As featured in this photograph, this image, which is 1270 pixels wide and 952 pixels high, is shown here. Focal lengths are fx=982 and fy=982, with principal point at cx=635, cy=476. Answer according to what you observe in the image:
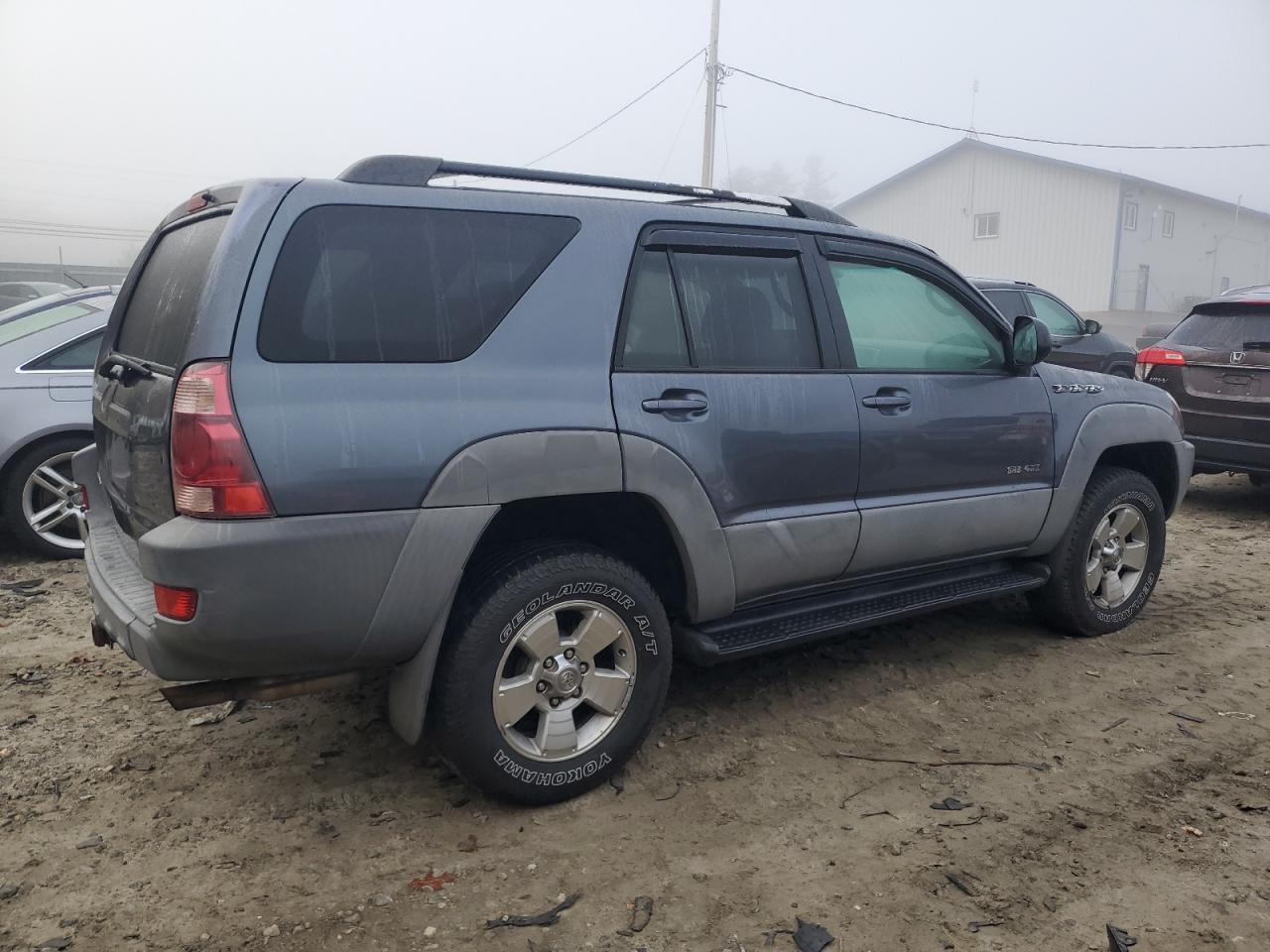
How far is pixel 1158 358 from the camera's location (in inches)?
303

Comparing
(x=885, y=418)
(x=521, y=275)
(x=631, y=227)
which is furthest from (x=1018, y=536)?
(x=521, y=275)

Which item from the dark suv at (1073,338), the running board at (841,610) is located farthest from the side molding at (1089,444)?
the dark suv at (1073,338)

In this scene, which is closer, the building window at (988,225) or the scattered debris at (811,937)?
the scattered debris at (811,937)

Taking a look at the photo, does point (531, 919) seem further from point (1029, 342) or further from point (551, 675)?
point (1029, 342)

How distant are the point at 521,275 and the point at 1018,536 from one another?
250cm

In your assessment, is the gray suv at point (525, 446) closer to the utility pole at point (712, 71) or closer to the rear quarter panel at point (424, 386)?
the rear quarter panel at point (424, 386)

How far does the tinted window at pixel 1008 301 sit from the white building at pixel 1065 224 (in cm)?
2188

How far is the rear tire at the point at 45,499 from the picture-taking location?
17.8 ft

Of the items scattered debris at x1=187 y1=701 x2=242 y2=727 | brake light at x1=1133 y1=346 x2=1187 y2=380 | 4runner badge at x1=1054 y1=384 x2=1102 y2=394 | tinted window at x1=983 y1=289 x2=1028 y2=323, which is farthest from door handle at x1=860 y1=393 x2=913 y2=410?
tinted window at x1=983 y1=289 x2=1028 y2=323

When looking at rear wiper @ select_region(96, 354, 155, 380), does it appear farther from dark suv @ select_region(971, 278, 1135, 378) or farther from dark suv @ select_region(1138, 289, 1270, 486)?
dark suv @ select_region(971, 278, 1135, 378)

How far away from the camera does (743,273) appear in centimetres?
351

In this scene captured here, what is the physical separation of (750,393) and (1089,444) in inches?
77.2

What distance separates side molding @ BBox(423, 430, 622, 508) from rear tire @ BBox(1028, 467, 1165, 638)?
8.30 ft

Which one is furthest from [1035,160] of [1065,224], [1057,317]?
[1057,317]
